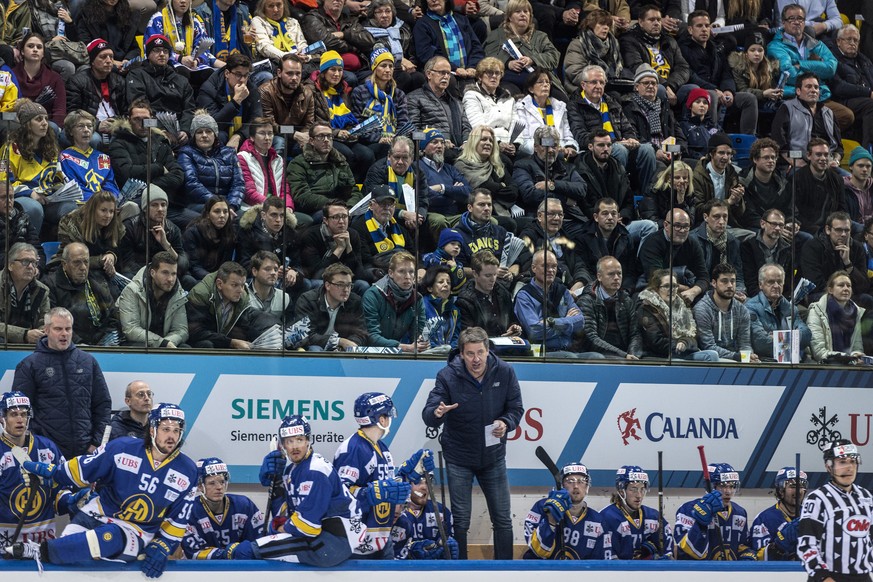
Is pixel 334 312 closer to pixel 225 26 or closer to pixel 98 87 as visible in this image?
pixel 98 87

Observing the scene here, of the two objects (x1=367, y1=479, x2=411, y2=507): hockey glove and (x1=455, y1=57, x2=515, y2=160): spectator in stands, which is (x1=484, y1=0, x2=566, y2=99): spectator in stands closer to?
(x1=455, y1=57, x2=515, y2=160): spectator in stands

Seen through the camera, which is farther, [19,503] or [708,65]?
[708,65]

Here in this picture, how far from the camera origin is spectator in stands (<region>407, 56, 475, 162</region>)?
10727 millimetres

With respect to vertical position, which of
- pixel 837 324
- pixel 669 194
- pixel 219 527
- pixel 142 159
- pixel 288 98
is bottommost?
pixel 219 527

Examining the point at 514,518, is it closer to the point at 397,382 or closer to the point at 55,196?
the point at 397,382

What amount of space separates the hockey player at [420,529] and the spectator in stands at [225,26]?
404 centimetres

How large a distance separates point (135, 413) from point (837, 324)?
4810 millimetres

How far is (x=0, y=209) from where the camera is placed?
8.57 meters

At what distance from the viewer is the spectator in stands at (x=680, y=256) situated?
9.42 m

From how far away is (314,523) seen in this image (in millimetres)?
7438

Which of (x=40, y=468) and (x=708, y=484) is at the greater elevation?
(x=40, y=468)

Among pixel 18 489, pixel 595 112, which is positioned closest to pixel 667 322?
pixel 595 112

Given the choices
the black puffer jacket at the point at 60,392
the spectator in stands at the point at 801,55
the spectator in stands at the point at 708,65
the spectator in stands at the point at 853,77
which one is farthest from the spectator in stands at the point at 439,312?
the spectator in stands at the point at 853,77

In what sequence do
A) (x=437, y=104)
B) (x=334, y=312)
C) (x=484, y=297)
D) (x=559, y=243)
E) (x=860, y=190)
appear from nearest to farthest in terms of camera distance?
(x=334, y=312) → (x=484, y=297) → (x=559, y=243) → (x=860, y=190) → (x=437, y=104)
